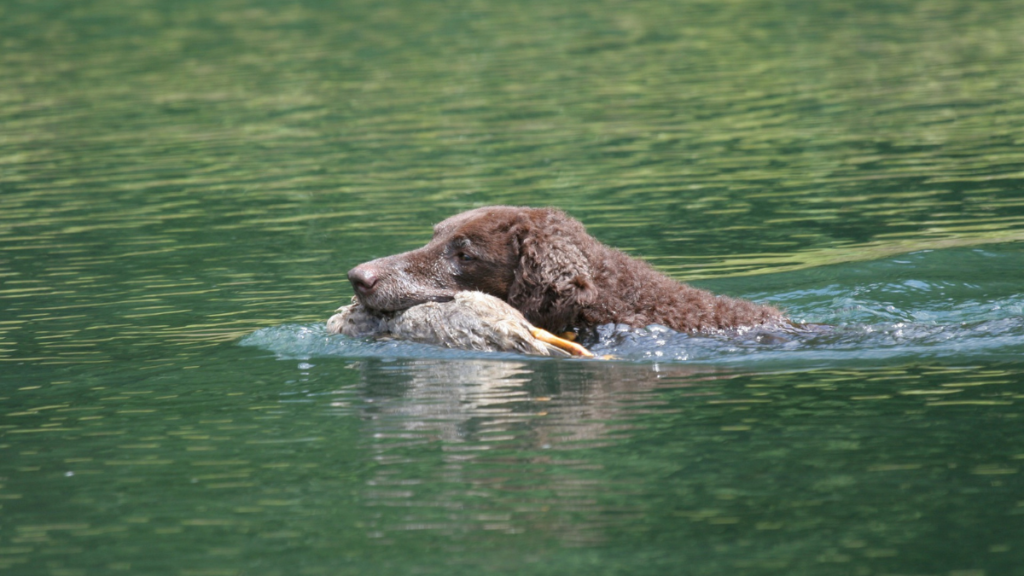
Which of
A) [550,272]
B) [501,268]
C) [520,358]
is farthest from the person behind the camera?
[501,268]

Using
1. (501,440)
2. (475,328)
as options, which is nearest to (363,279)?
(475,328)

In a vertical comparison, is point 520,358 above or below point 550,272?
below

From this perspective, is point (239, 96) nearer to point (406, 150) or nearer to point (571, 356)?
point (406, 150)

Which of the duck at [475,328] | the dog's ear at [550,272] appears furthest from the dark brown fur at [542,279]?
the duck at [475,328]

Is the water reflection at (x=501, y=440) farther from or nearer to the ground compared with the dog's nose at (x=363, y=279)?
nearer to the ground

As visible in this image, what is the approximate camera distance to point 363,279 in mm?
8992

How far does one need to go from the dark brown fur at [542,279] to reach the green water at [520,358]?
0.23m

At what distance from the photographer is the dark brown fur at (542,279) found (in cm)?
899

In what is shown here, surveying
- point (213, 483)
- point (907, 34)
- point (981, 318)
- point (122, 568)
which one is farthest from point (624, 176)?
point (907, 34)

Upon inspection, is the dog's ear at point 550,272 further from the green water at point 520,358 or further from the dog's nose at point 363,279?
the dog's nose at point 363,279

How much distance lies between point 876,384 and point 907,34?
22.3 meters

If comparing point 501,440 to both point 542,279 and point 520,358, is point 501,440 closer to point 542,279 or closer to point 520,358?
point 520,358

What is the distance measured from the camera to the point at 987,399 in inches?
298

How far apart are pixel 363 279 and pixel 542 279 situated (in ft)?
3.91
